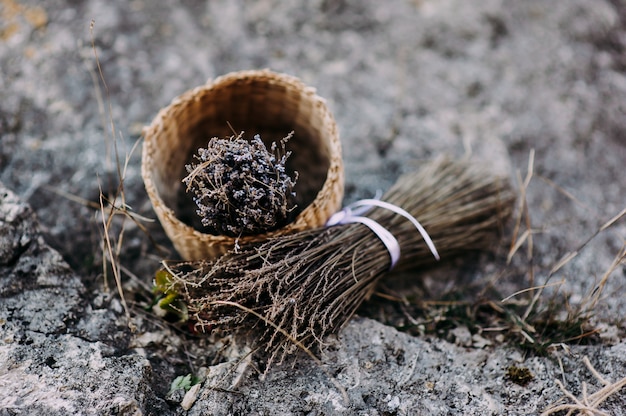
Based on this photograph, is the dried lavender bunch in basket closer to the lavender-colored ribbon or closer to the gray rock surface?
the lavender-colored ribbon

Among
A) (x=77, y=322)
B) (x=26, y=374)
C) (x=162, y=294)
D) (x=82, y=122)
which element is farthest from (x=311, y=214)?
(x=82, y=122)

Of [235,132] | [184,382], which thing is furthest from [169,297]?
[235,132]

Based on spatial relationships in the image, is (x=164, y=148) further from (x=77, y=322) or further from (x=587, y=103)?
(x=587, y=103)

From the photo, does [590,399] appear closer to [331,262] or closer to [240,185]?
[331,262]

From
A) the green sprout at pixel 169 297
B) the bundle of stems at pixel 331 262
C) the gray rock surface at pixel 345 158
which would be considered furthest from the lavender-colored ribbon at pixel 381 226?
the green sprout at pixel 169 297

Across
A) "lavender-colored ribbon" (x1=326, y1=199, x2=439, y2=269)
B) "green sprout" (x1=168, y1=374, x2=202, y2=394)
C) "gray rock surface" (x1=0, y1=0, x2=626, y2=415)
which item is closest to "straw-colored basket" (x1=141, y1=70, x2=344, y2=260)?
"lavender-colored ribbon" (x1=326, y1=199, x2=439, y2=269)

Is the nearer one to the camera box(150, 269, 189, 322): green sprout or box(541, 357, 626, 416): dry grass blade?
box(541, 357, 626, 416): dry grass blade

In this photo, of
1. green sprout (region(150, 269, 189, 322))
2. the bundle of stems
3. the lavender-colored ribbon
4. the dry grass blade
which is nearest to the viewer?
the dry grass blade
